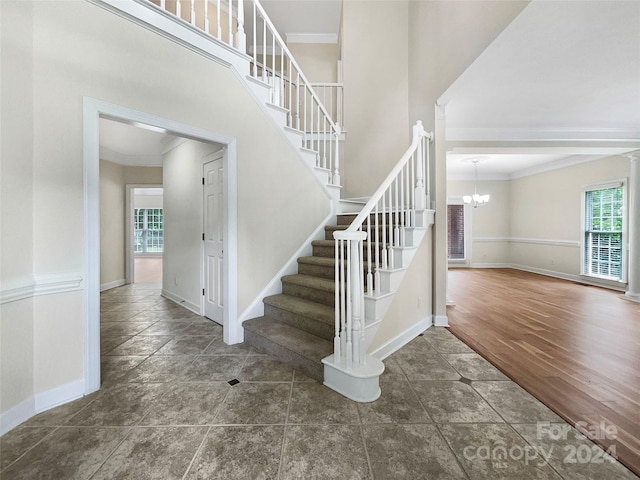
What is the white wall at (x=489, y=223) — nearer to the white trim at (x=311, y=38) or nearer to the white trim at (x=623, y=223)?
the white trim at (x=623, y=223)

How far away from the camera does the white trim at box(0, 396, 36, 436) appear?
1.42 m

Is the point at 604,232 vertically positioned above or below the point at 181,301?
above

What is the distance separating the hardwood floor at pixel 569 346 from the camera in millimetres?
1610

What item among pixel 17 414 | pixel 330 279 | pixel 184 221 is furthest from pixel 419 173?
pixel 17 414

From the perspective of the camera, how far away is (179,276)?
3.96 metres

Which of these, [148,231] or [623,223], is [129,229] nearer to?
[148,231]

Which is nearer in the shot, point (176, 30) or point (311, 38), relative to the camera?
point (176, 30)

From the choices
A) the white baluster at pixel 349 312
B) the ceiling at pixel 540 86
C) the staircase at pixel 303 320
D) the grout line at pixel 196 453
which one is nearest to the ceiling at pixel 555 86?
the ceiling at pixel 540 86

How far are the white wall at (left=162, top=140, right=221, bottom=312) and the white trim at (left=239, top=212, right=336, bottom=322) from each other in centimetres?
120

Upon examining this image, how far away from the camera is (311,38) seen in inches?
210

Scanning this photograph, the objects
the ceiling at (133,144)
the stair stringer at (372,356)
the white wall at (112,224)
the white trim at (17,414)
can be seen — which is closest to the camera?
the white trim at (17,414)

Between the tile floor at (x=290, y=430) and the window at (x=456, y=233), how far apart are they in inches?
262

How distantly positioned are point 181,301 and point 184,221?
126 cm

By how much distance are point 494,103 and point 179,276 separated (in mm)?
5042
